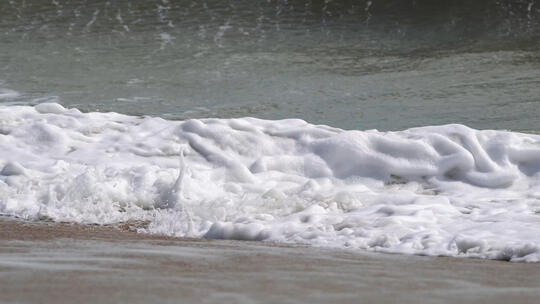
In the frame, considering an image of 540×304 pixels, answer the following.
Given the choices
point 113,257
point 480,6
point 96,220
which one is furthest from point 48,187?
point 480,6

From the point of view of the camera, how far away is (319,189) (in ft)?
12.2

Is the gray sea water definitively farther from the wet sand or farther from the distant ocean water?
the wet sand

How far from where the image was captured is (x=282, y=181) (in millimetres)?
3885

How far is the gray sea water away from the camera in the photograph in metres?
6.39

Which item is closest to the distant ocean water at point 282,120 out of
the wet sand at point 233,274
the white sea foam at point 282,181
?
the white sea foam at point 282,181

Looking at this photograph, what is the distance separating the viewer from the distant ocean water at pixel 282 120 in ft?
10.8

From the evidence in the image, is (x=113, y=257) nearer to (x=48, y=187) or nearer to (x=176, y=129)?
(x=48, y=187)

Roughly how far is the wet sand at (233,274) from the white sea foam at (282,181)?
0.29 meters

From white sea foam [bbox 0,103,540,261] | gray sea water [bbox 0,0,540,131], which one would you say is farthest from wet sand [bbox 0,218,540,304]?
gray sea water [bbox 0,0,540,131]

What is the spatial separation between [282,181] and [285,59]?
15.4ft

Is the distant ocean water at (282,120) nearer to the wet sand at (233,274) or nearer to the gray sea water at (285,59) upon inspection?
the gray sea water at (285,59)

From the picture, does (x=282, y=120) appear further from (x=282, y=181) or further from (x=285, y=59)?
(x=285, y=59)

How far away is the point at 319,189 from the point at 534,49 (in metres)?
5.68

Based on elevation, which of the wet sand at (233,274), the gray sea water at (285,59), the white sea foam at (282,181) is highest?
the gray sea water at (285,59)
